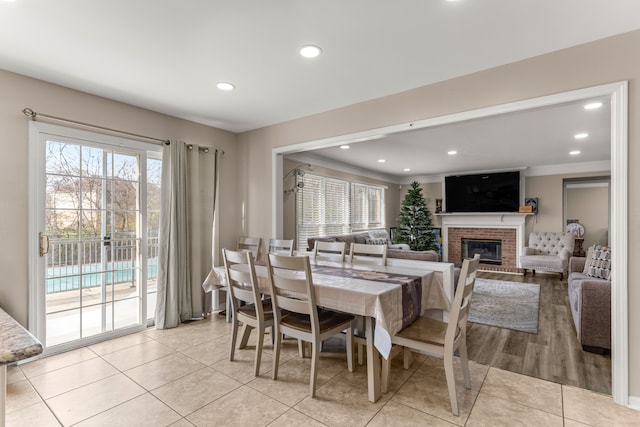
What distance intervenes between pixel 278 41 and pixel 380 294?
1.88 meters

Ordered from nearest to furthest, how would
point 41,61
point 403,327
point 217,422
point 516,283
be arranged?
1. point 217,422
2. point 403,327
3. point 41,61
4. point 516,283

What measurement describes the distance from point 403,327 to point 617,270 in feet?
4.92

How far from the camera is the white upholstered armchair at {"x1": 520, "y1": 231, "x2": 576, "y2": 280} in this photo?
6.34 metres

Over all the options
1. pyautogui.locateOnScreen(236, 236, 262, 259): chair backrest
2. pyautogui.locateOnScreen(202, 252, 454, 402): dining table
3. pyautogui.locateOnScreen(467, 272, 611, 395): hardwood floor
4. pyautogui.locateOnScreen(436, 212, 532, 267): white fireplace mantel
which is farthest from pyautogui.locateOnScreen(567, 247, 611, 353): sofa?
pyautogui.locateOnScreen(436, 212, 532, 267): white fireplace mantel

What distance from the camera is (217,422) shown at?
195 cm

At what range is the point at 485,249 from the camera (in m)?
8.02

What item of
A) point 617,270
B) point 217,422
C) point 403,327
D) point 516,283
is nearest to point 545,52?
point 617,270

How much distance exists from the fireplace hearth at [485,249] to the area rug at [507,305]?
1846 millimetres

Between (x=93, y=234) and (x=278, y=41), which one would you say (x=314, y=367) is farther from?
(x=93, y=234)

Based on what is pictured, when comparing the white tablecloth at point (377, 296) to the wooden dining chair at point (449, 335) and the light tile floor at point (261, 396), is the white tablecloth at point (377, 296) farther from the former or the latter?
the light tile floor at point (261, 396)

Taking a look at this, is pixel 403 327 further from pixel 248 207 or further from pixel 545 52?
pixel 248 207

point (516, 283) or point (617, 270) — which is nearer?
point (617, 270)

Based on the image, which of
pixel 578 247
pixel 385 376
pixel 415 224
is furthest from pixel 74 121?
pixel 578 247

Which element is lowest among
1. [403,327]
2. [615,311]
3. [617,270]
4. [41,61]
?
[403,327]
